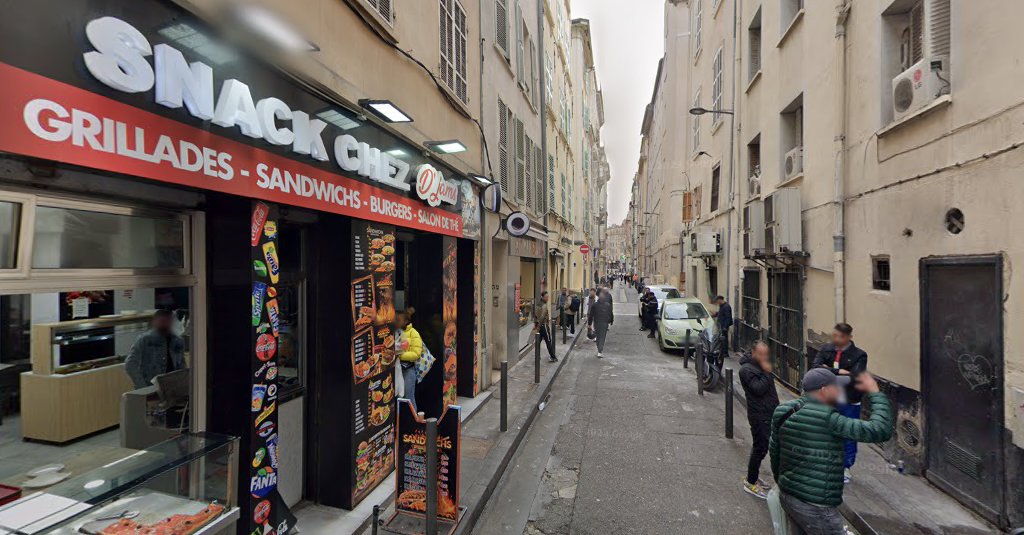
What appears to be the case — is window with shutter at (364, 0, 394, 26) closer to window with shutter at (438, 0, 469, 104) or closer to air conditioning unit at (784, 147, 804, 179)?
window with shutter at (438, 0, 469, 104)

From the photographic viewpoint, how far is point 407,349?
5.71m

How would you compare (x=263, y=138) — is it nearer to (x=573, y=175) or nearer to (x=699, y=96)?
(x=699, y=96)

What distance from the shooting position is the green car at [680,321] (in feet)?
43.7

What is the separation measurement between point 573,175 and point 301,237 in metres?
21.1

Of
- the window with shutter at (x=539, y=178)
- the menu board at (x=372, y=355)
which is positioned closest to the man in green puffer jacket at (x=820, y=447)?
the menu board at (x=372, y=355)

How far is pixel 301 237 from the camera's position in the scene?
4.66 meters

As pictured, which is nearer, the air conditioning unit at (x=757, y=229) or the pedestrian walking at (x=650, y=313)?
the air conditioning unit at (x=757, y=229)

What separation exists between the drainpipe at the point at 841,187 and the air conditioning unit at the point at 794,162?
1.95 meters

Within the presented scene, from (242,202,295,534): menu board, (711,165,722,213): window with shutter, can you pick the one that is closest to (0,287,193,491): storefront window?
(242,202,295,534): menu board

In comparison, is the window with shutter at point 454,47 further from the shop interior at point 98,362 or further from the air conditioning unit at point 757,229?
the air conditioning unit at point 757,229

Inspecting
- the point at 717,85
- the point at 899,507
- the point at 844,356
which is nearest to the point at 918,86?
the point at 844,356

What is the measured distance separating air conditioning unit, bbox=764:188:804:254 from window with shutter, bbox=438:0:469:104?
19.9 feet

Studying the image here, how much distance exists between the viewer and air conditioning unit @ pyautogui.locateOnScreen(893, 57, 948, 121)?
5293 millimetres

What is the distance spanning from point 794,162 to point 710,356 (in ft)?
14.0
